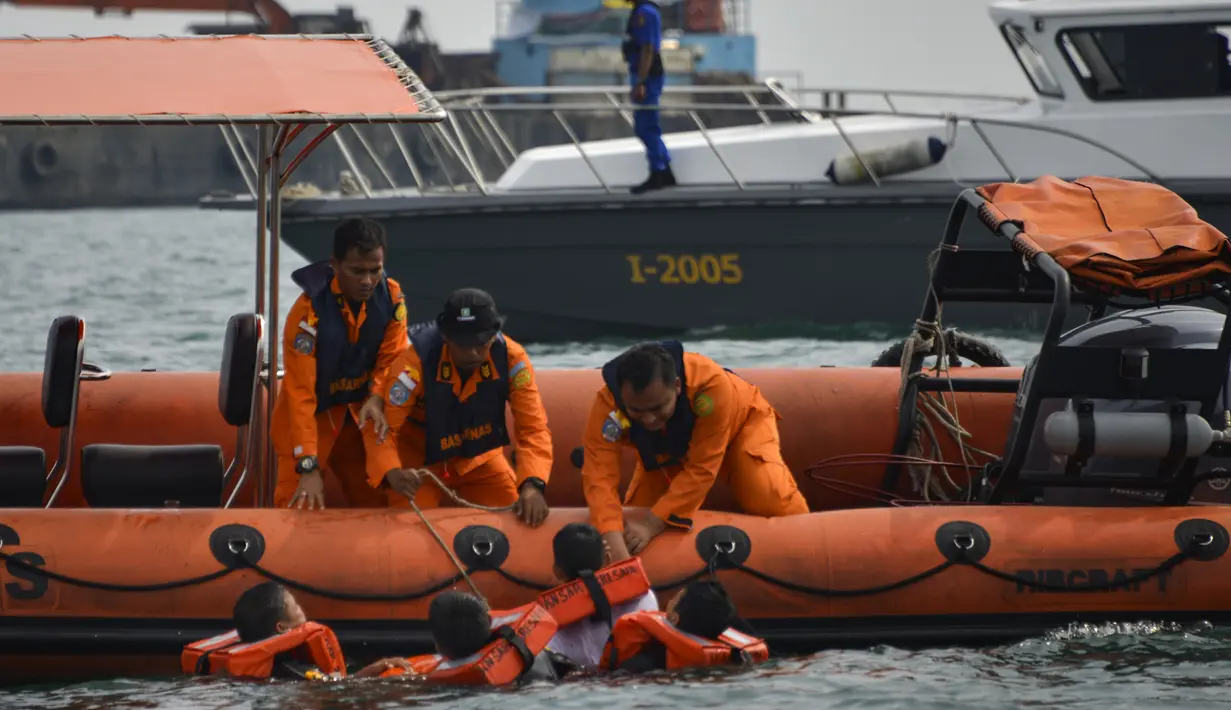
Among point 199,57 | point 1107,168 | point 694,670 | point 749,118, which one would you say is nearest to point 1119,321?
point 694,670

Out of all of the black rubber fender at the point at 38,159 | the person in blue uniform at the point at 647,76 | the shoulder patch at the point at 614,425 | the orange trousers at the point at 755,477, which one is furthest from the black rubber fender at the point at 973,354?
the black rubber fender at the point at 38,159

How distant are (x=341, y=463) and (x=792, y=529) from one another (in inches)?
62.7

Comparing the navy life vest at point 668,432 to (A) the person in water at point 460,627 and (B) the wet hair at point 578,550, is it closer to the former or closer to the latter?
(B) the wet hair at point 578,550

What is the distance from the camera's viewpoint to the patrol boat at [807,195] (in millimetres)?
10641

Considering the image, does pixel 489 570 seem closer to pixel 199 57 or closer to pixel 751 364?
pixel 199 57

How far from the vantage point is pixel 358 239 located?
535 centimetres

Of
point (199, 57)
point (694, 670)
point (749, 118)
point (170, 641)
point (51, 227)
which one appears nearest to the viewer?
point (694, 670)

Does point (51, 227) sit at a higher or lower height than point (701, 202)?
higher

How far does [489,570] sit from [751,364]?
5789 millimetres

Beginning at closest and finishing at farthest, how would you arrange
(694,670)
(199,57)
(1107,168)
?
(694,670), (199,57), (1107,168)

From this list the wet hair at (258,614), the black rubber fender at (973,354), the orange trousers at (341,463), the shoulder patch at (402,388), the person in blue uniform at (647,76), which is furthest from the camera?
the person in blue uniform at (647,76)

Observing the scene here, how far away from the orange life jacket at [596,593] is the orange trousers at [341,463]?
0.82 meters

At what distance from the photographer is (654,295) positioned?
1129 centimetres

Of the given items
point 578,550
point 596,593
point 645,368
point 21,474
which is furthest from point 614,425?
point 21,474
